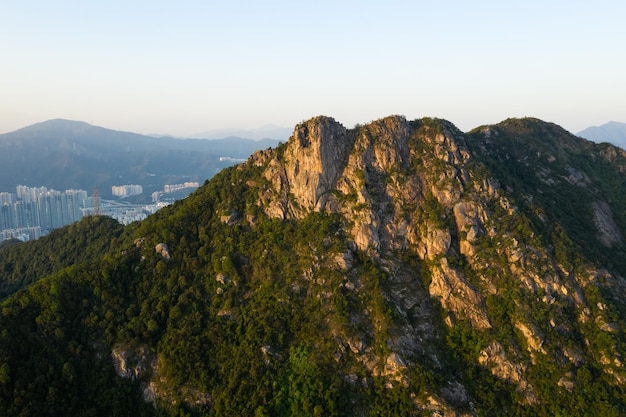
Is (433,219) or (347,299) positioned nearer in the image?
(347,299)

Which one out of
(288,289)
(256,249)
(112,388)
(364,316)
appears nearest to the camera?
(112,388)

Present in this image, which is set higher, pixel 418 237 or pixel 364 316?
pixel 418 237

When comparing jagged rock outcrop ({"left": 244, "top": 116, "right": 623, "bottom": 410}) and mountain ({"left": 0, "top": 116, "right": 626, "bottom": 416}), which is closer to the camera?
mountain ({"left": 0, "top": 116, "right": 626, "bottom": 416})

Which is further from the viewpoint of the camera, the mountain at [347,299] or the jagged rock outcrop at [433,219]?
the jagged rock outcrop at [433,219]

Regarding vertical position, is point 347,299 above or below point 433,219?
below

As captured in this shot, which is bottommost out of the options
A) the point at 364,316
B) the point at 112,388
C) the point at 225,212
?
the point at 112,388

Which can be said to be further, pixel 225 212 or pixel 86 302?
pixel 225 212

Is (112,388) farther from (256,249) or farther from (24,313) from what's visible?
(256,249)

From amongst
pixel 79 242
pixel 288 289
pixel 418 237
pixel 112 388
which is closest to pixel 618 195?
pixel 418 237
